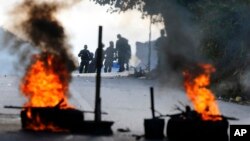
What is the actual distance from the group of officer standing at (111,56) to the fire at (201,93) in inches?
887

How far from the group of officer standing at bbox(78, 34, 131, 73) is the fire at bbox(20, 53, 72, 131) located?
20694 mm

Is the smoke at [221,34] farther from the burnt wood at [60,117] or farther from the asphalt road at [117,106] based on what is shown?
the burnt wood at [60,117]

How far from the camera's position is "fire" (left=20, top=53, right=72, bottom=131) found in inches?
525

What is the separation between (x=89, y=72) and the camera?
37.6m

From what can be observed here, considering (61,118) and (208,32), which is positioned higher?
(208,32)

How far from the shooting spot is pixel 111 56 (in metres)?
37.9

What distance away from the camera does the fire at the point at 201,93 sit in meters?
11.4

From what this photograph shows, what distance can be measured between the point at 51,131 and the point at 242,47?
1453 cm

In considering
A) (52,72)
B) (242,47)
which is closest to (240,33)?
(242,47)

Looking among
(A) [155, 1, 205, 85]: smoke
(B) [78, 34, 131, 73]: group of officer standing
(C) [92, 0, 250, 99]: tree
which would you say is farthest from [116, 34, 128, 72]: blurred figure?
(A) [155, 1, 205, 85]: smoke

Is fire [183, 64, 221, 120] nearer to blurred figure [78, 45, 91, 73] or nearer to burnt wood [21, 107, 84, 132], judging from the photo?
burnt wood [21, 107, 84, 132]

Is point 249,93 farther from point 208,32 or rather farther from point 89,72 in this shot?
point 89,72

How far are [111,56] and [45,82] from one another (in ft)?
80.0

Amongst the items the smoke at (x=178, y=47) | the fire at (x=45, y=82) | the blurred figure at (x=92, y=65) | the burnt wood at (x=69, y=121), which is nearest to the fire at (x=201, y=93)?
the smoke at (x=178, y=47)
